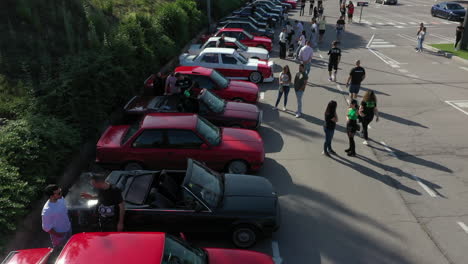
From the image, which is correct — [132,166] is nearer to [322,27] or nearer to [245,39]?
[245,39]

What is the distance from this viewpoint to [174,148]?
27.3 ft

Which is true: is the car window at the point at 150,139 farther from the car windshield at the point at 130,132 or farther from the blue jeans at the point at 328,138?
the blue jeans at the point at 328,138

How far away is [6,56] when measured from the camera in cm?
1242

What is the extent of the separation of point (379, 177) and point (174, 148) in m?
4.96

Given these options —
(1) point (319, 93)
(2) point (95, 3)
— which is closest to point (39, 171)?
(1) point (319, 93)

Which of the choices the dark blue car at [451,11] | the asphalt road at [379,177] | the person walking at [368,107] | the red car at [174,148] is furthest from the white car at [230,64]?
the dark blue car at [451,11]

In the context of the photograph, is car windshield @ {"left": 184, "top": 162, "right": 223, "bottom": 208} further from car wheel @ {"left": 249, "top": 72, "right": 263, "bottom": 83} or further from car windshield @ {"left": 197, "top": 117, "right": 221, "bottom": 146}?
car wheel @ {"left": 249, "top": 72, "right": 263, "bottom": 83}

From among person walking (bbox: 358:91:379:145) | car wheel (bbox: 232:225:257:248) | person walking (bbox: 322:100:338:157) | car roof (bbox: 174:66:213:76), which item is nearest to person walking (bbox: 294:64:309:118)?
person walking (bbox: 358:91:379:145)

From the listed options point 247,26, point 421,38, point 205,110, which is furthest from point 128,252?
point 421,38

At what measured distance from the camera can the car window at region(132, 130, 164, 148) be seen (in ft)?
27.1

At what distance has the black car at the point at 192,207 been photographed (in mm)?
6230

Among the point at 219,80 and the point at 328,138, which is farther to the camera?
the point at 219,80

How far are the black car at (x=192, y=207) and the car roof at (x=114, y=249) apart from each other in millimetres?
1569

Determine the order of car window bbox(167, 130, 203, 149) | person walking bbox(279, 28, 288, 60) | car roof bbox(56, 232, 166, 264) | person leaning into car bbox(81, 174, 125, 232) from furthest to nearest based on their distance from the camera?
person walking bbox(279, 28, 288, 60)
car window bbox(167, 130, 203, 149)
person leaning into car bbox(81, 174, 125, 232)
car roof bbox(56, 232, 166, 264)
